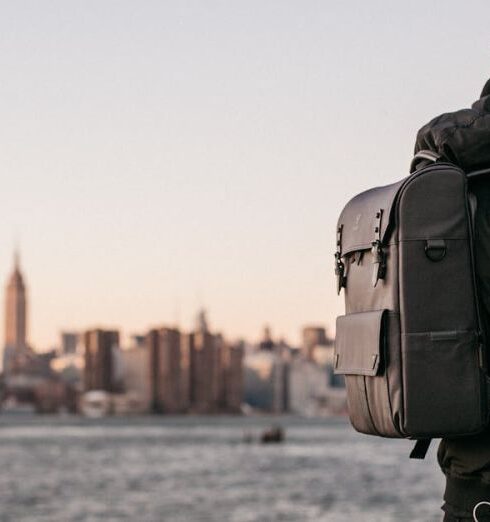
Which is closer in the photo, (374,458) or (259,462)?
(259,462)

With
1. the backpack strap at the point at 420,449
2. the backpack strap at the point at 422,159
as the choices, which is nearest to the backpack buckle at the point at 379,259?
the backpack strap at the point at 422,159

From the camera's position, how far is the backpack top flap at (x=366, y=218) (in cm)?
357

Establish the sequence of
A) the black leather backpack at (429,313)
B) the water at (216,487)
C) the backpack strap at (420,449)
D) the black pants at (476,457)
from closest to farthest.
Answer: the black leather backpack at (429,313), the black pants at (476,457), the backpack strap at (420,449), the water at (216,487)

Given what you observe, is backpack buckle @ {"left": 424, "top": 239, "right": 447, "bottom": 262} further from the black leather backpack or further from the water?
the water

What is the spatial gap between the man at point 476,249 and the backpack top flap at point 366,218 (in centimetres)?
17

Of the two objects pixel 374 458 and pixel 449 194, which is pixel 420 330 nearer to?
pixel 449 194

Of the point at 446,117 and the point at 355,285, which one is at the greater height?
Result: the point at 446,117

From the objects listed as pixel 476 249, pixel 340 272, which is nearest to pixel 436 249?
pixel 476 249

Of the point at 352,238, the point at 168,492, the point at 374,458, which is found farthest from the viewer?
the point at 374,458

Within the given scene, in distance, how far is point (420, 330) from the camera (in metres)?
3.49

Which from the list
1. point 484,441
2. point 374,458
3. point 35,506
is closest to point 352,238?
point 484,441

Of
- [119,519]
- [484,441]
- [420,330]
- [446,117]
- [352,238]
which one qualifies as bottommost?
[119,519]

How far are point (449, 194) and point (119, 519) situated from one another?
179 feet

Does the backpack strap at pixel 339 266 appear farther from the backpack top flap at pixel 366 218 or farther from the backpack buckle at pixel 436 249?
the backpack buckle at pixel 436 249
